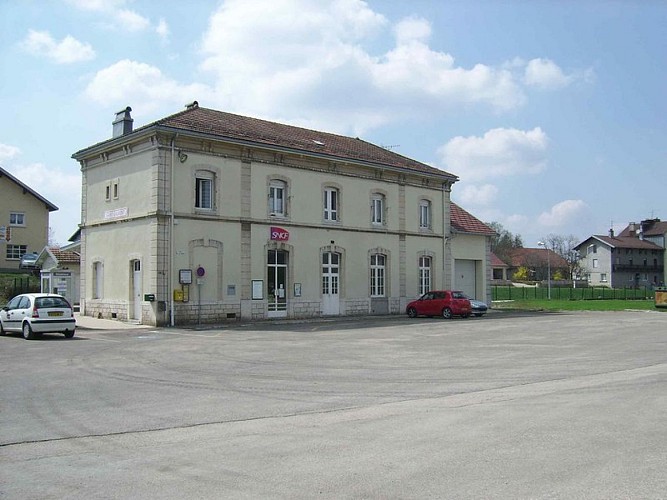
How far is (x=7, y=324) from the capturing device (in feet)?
74.7

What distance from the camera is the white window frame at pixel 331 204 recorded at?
34.5 meters

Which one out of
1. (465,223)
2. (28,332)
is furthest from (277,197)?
(465,223)

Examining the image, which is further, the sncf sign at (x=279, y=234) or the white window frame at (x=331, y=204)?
the white window frame at (x=331, y=204)

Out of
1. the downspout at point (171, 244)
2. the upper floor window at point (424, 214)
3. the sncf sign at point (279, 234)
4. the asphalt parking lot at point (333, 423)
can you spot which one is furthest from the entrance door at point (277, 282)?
the asphalt parking lot at point (333, 423)

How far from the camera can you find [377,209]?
122 feet

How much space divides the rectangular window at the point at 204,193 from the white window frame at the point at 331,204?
22.1 ft

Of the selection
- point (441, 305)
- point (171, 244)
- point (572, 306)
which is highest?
point (171, 244)

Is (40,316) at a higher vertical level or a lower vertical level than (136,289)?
lower

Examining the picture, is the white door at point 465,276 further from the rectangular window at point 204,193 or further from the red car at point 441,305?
the rectangular window at point 204,193

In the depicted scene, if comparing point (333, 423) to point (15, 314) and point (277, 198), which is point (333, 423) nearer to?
point (15, 314)

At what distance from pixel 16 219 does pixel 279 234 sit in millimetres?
36401

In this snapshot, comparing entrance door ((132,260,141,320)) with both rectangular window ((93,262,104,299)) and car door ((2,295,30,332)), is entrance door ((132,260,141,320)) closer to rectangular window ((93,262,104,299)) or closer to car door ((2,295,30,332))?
rectangular window ((93,262,104,299))

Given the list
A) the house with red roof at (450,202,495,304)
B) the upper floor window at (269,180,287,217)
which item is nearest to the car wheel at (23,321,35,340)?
the upper floor window at (269,180,287,217)

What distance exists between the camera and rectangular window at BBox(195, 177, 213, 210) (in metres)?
29.3
